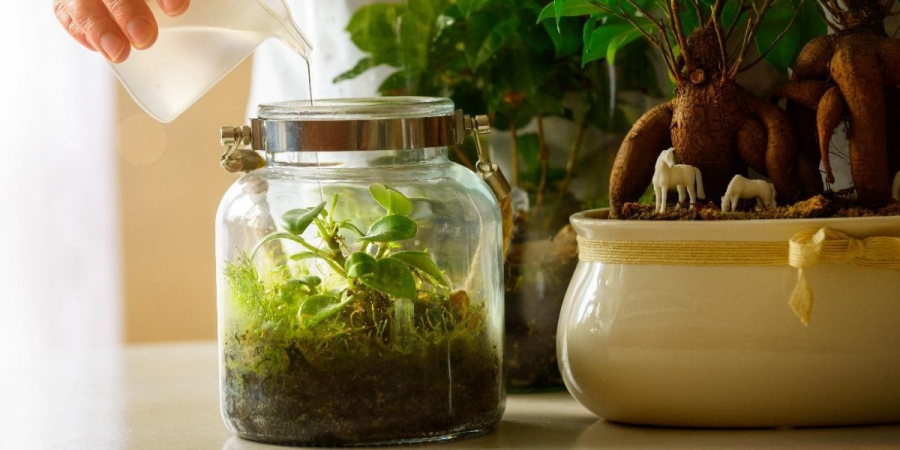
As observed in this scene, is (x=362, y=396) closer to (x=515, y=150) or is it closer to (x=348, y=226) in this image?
(x=348, y=226)

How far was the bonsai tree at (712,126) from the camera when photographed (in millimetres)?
813

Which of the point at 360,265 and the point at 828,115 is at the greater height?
the point at 828,115

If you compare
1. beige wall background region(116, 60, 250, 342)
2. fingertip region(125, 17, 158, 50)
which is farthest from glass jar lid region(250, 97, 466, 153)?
beige wall background region(116, 60, 250, 342)

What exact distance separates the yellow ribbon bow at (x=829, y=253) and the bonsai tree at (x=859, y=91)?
57mm

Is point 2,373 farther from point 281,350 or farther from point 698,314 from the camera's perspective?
point 698,314

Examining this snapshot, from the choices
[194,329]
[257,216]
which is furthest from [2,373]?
[194,329]

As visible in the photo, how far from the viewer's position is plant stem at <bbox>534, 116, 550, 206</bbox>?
99cm

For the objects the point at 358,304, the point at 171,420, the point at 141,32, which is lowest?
the point at 171,420

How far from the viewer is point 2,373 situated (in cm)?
125

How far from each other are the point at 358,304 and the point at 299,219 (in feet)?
0.24

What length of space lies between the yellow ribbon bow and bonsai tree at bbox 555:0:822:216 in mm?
72

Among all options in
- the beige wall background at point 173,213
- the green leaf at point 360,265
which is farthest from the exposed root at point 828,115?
the beige wall background at point 173,213

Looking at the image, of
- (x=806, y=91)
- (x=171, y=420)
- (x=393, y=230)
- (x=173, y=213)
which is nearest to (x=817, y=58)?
(x=806, y=91)

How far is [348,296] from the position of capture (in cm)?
77
